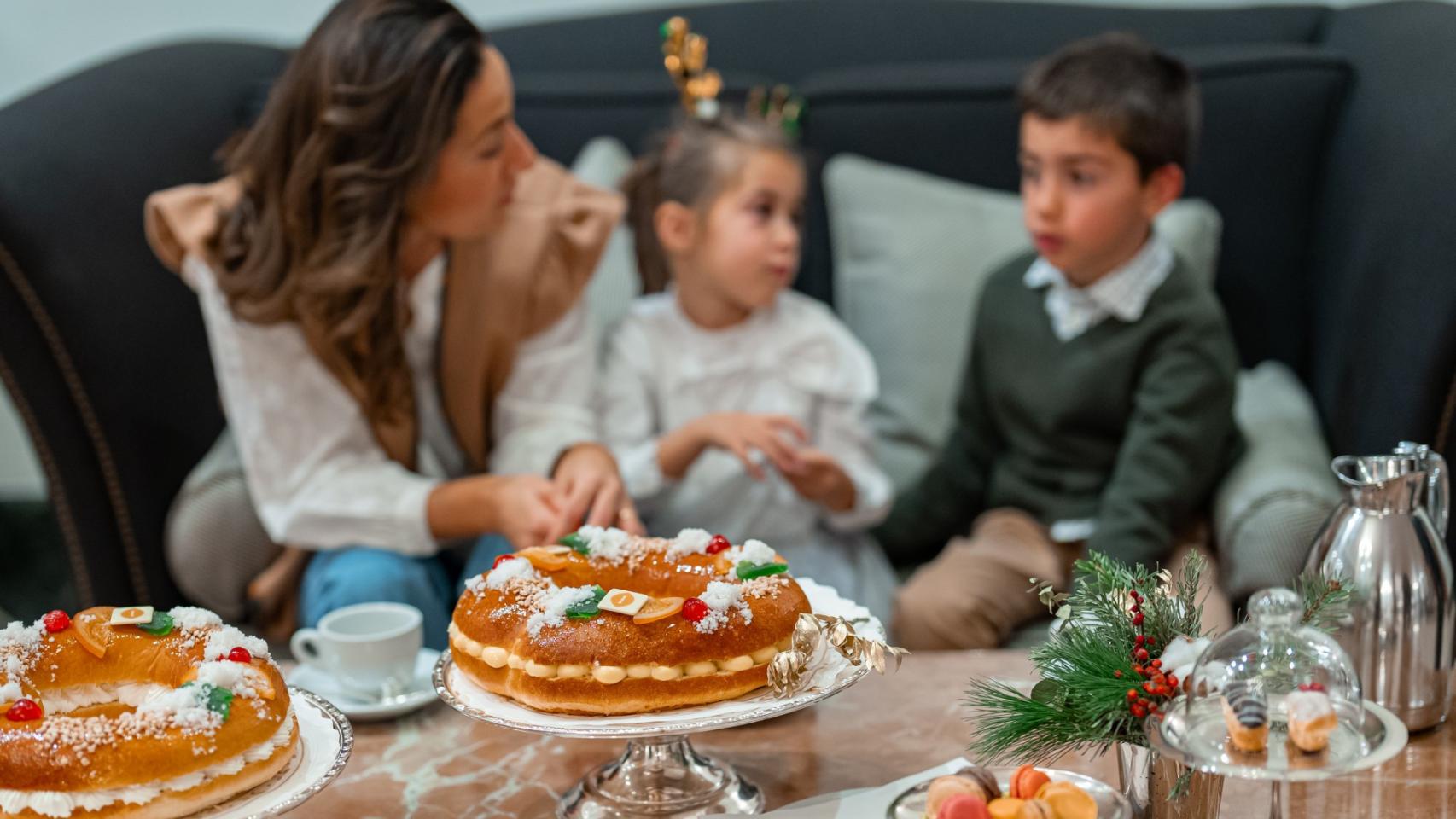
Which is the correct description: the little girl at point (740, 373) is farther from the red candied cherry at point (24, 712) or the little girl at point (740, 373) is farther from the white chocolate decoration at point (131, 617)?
the red candied cherry at point (24, 712)

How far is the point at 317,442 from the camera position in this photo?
5.59ft

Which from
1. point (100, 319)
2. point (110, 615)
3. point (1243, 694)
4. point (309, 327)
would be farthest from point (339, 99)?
point (1243, 694)

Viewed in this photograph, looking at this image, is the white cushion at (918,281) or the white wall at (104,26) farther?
the white wall at (104,26)

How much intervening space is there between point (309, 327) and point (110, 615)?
669 mm

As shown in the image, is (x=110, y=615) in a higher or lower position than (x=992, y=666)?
higher

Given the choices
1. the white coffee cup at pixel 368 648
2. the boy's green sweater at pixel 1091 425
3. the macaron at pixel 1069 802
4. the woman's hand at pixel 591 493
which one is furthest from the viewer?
the boy's green sweater at pixel 1091 425

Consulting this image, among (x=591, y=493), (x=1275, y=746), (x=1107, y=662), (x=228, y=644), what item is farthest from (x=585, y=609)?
(x=591, y=493)

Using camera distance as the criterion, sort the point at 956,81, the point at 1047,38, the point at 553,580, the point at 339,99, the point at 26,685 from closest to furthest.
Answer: the point at 26,685, the point at 553,580, the point at 339,99, the point at 956,81, the point at 1047,38

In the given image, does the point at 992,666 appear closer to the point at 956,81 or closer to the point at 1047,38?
the point at 956,81

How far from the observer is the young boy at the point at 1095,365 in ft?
5.87

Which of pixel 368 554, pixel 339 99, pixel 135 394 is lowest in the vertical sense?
pixel 368 554

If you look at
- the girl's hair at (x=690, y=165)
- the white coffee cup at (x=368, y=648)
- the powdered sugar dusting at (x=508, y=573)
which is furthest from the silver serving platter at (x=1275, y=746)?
the girl's hair at (x=690, y=165)

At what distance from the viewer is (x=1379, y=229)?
176 centimetres

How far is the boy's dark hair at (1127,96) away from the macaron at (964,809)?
1156 mm
